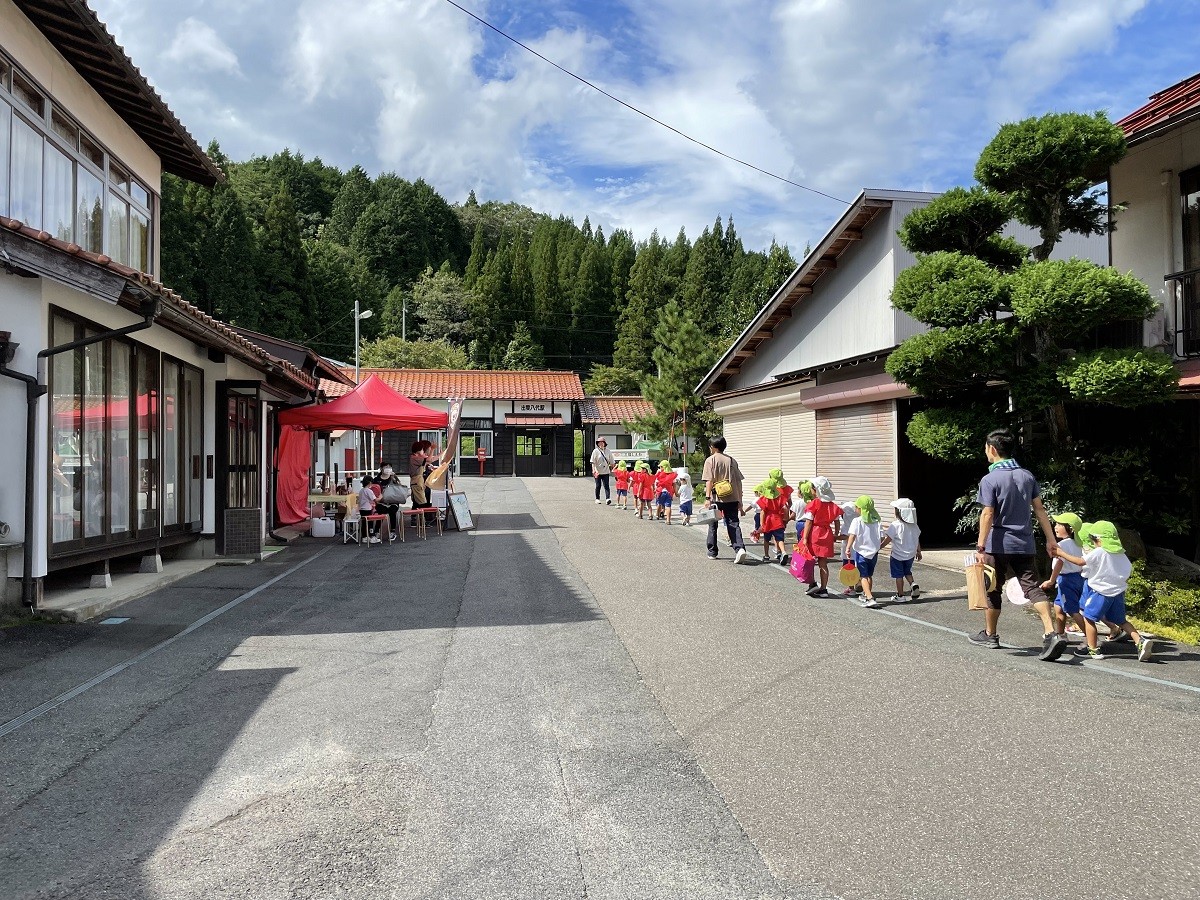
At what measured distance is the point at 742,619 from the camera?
8.13 m

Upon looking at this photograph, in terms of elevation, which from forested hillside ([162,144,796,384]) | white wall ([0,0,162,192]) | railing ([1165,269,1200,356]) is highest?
forested hillside ([162,144,796,384])

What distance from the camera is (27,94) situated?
9.16 m

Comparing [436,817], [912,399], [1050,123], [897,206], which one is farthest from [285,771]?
[897,206]

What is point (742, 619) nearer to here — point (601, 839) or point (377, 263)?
point (601, 839)

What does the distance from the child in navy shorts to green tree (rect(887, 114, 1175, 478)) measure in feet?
5.74

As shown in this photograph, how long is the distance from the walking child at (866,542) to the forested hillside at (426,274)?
90.1 feet

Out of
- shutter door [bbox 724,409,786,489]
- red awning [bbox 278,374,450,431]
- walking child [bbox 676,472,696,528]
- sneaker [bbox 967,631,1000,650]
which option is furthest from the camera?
shutter door [bbox 724,409,786,489]

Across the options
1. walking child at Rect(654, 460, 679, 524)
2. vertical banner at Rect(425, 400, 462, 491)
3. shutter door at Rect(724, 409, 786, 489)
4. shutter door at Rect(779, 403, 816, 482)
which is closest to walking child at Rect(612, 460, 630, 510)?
walking child at Rect(654, 460, 679, 524)

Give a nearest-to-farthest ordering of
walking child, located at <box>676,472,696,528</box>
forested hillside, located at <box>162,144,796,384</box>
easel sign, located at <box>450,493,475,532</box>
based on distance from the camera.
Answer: easel sign, located at <box>450,493,475,532</box>
walking child, located at <box>676,472,696,528</box>
forested hillside, located at <box>162,144,796,384</box>

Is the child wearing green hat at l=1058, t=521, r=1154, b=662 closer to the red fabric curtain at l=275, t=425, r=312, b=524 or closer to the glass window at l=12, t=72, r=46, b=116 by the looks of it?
the glass window at l=12, t=72, r=46, b=116

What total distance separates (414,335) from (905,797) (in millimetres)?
59310

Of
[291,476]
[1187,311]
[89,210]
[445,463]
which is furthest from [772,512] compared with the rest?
[291,476]

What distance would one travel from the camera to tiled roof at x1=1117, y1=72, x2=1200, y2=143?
7.92 meters

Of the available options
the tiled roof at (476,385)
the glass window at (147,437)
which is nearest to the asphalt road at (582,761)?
the glass window at (147,437)
